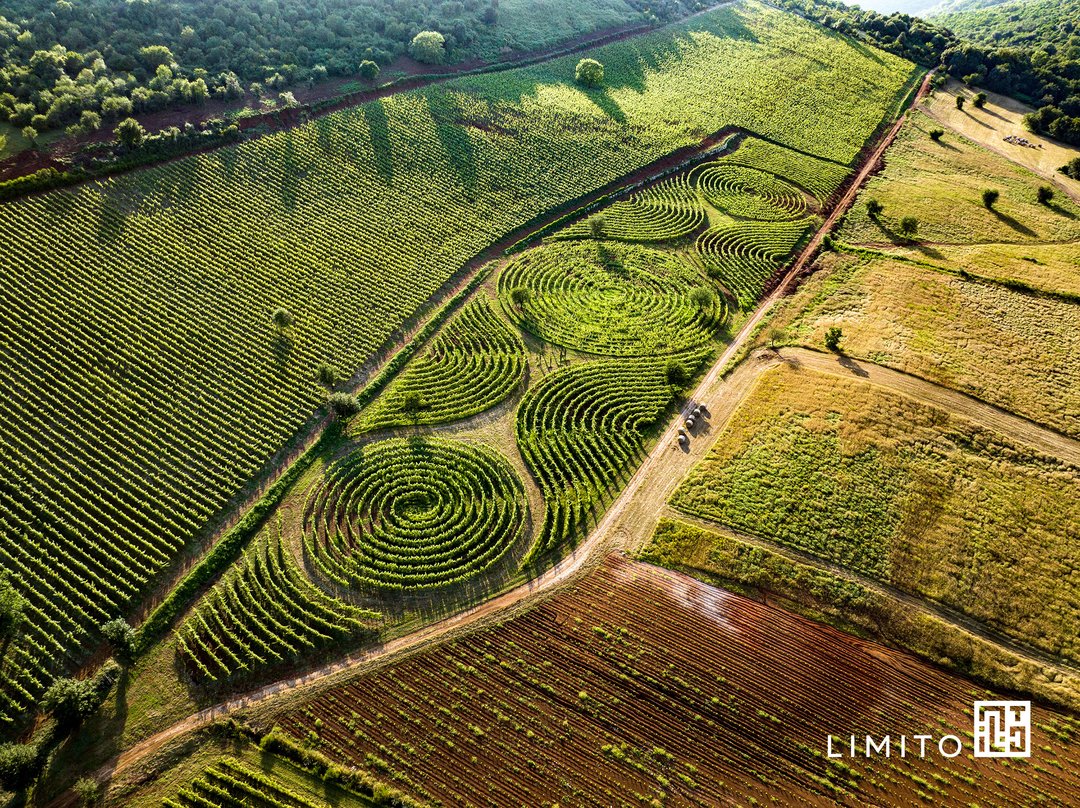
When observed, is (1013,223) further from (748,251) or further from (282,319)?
(282,319)

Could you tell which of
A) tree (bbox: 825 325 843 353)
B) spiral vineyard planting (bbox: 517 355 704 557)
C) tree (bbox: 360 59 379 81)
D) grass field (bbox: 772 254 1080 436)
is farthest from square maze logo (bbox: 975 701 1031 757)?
tree (bbox: 360 59 379 81)

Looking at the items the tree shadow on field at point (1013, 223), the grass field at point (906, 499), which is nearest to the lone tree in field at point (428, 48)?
the grass field at point (906, 499)

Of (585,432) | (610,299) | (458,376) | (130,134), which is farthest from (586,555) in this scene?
(130,134)

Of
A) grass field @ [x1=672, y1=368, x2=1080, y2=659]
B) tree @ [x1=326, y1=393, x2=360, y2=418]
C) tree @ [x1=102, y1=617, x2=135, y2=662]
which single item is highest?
grass field @ [x1=672, y1=368, x2=1080, y2=659]

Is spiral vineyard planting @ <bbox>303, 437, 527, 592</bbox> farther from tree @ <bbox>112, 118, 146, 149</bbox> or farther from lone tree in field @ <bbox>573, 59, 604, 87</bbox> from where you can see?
lone tree in field @ <bbox>573, 59, 604, 87</bbox>

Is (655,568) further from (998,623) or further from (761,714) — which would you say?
(998,623)

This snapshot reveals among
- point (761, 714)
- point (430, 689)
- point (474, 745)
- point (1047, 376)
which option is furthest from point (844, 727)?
point (1047, 376)
